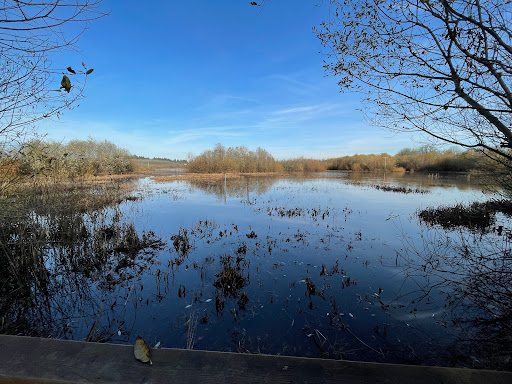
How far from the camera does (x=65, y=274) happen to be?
231 inches

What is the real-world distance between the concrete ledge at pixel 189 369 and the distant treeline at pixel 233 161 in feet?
167

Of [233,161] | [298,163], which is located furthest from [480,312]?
[298,163]

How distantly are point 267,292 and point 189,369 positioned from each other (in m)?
4.18

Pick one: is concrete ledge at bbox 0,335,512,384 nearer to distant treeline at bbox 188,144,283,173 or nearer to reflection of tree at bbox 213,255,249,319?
reflection of tree at bbox 213,255,249,319

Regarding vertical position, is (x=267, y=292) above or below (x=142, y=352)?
below

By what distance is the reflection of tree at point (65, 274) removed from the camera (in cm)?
413

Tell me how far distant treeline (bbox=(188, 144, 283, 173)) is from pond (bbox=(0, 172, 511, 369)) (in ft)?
143

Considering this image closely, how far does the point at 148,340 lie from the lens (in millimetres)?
3693

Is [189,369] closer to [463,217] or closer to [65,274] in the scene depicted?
[65,274]

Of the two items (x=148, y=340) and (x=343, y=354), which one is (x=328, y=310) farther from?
(x=148, y=340)

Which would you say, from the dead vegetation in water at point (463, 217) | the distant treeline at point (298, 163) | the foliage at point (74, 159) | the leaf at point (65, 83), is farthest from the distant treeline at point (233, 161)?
the leaf at point (65, 83)

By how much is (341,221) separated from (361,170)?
64.3 m

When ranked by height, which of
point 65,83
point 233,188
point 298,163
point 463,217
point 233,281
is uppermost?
point 298,163

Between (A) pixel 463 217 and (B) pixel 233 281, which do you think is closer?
(B) pixel 233 281
